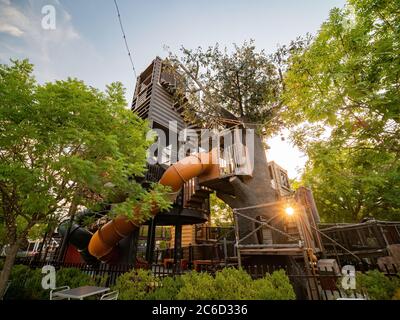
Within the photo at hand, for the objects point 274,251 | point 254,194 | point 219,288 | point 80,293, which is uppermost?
point 254,194

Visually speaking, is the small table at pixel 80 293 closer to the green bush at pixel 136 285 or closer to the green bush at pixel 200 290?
the green bush at pixel 136 285

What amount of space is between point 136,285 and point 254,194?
17.5ft

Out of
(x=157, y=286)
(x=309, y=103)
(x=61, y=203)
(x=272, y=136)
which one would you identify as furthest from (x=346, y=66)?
(x=61, y=203)

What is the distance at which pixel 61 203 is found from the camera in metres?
5.42

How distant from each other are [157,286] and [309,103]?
7.33 m

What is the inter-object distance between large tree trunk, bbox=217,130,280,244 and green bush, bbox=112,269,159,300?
373 cm

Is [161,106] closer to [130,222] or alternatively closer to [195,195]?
[195,195]

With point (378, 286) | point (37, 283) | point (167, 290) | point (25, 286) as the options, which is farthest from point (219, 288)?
point (25, 286)

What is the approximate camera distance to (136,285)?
5.27 m

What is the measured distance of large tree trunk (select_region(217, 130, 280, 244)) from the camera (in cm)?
751

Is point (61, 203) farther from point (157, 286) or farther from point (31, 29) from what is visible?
point (31, 29)

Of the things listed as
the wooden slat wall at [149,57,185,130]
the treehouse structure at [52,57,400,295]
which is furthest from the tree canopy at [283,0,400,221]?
the wooden slat wall at [149,57,185,130]

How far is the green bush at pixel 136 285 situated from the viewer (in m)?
5.03

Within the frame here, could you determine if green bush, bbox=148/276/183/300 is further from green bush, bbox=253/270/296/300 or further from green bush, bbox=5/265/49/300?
green bush, bbox=5/265/49/300
